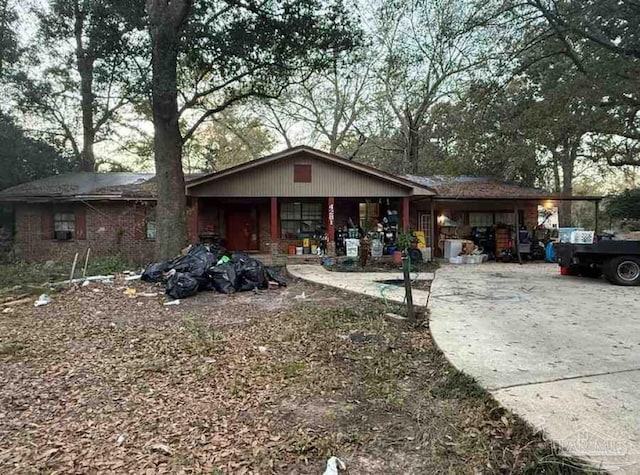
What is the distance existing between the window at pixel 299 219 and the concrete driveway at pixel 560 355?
7.51 m

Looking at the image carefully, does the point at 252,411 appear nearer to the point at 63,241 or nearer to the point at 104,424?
the point at 104,424

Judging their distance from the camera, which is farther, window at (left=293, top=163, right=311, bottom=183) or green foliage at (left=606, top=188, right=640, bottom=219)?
green foliage at (left=606, top=188, right=640, bottom=219)

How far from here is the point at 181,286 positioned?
7887mm

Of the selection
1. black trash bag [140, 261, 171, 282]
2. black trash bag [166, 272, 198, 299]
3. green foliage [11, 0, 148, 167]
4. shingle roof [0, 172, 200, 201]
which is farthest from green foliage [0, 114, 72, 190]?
black trash bag [166, 272, 198, 299]

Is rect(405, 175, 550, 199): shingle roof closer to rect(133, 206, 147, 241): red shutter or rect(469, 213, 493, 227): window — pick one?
rect(469, 213, 493, 227): window

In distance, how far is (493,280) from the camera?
9508 millimetres

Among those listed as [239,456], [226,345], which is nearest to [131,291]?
[226,345]

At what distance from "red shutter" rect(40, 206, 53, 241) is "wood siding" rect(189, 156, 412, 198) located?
6032mm

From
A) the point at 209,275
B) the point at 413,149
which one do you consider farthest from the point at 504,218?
the point at 209,275

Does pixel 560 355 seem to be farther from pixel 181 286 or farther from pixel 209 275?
pixel 209 275

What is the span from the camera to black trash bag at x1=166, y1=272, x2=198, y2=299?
Result: 7.87 metres

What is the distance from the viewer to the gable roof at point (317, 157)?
42.1ft

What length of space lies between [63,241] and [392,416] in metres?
15.4

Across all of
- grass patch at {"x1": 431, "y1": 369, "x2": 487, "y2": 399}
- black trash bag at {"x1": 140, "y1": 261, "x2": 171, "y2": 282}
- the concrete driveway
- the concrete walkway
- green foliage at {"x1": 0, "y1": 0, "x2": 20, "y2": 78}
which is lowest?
grass patch at {"x1": 431, "y1": 369, "x2": 487, "y2": 399}
